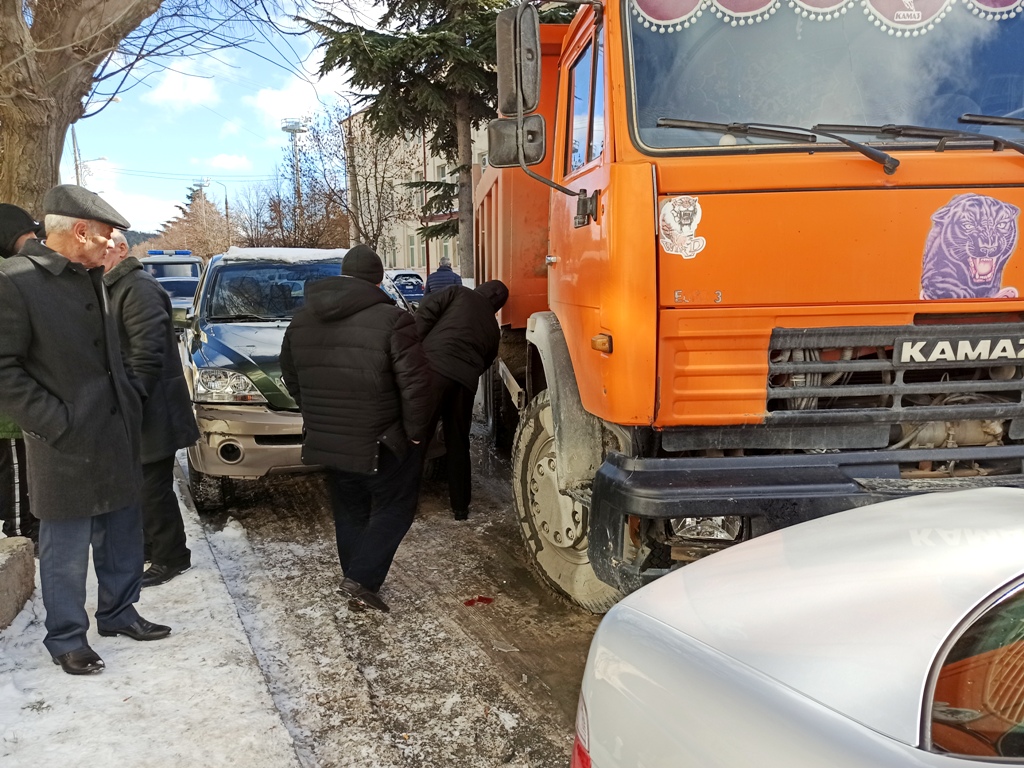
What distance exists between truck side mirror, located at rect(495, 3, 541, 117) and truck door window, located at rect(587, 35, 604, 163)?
0.98 feet

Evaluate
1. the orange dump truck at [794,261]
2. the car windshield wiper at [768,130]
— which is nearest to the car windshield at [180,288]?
the orange dump truck at [794,261]

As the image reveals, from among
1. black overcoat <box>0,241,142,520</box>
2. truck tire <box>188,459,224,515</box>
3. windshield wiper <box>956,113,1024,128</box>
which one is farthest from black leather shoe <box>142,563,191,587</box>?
windshield wiper <box>956,113,1024,128</box>

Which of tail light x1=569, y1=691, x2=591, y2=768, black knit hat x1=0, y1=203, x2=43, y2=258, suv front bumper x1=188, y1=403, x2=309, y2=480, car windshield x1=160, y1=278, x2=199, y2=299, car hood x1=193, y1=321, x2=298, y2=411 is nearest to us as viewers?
tail light x1=569, y1=691, x2=591, y2=768

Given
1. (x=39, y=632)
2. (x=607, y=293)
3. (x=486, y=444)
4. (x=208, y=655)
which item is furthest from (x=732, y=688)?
(x=486, y=444)

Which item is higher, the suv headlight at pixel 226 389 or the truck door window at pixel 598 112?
the truck door window at pixel 598 112

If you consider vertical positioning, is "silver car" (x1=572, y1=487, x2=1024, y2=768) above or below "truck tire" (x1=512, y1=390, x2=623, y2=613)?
above

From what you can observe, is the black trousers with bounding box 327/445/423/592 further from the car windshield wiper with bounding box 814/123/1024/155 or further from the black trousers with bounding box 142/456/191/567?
the car windshield wiper with bounding box 814/123/1024/155

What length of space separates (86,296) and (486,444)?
549cm

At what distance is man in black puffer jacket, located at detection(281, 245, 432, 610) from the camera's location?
4207 mm

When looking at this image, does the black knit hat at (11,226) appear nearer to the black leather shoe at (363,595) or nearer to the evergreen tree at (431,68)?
the black leather shoe at (363,595)

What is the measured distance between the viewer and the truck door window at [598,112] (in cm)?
357

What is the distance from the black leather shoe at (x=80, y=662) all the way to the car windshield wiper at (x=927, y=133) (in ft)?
12.5

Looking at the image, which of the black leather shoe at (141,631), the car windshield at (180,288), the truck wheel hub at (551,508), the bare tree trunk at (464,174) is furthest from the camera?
the car windshield at (180,288)

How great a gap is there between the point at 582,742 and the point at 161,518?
350 centimetres
